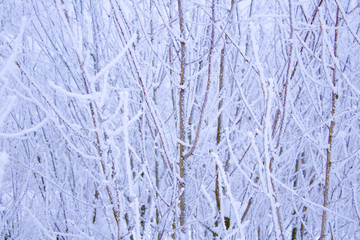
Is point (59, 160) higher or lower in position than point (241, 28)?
lower

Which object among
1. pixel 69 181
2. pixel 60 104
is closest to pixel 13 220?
pixel 69 181

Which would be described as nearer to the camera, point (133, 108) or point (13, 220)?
point (13, 220)

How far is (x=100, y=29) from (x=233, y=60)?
1480 mm

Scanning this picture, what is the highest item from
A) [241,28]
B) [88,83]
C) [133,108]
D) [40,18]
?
[40,18]

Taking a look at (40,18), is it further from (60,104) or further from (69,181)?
(69,181)

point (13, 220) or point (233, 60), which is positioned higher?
point (233, 60)

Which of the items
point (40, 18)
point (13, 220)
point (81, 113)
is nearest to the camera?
point (40, 18)

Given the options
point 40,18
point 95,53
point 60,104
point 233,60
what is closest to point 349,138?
point 233,60

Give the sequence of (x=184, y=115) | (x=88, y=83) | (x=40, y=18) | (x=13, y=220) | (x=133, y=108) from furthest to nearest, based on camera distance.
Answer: (x=133, y=108) < (x=13, y=220) < (x=40, y=18) < (x=184, y=115) < (x=88, y=83)

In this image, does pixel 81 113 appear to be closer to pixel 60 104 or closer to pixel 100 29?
pixel 60 104

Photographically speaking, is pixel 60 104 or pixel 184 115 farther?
pixel 60 104

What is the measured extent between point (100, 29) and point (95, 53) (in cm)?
26

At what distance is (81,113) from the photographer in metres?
2.74

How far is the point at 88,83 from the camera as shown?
109 cm
